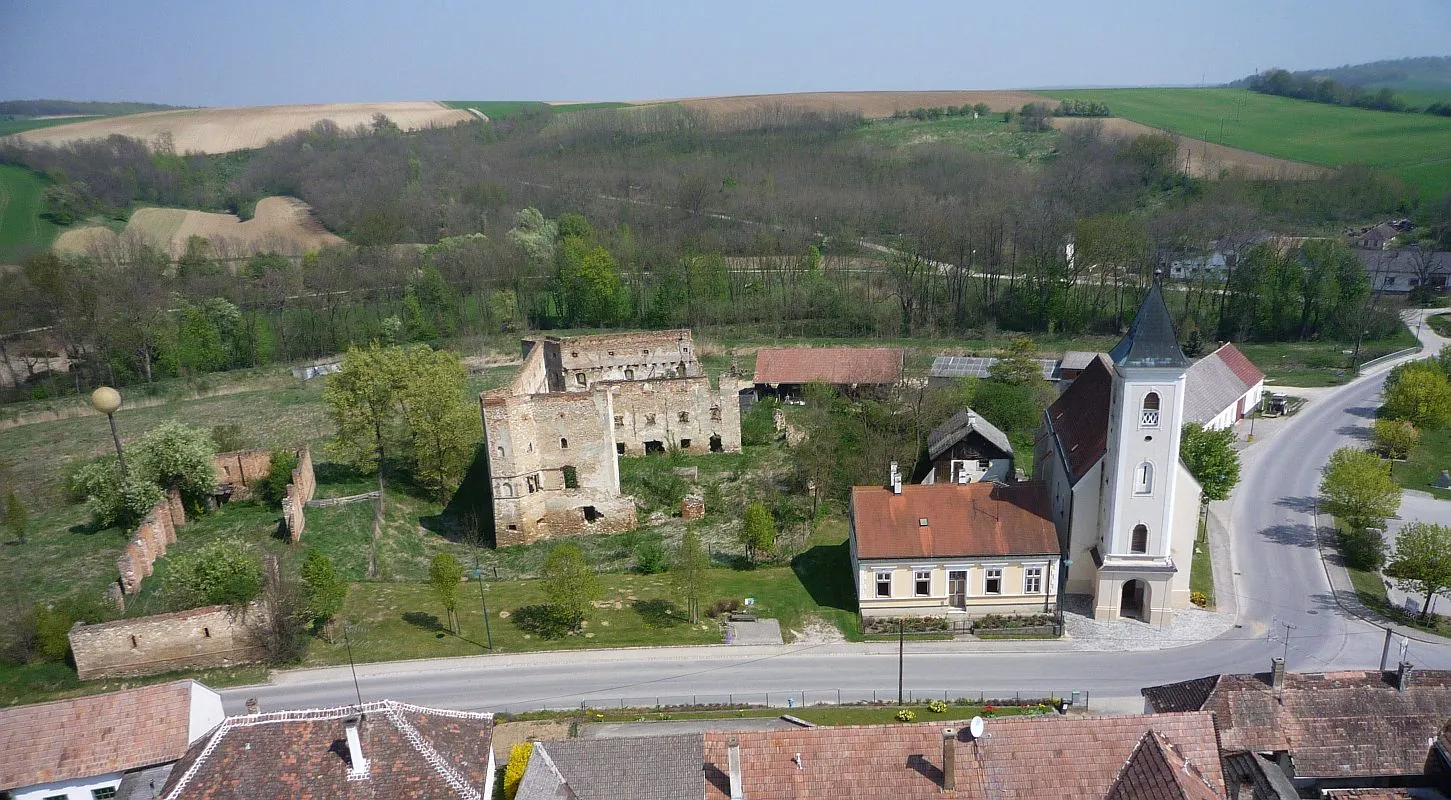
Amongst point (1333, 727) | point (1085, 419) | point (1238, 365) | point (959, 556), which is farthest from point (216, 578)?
point (1238, 365)

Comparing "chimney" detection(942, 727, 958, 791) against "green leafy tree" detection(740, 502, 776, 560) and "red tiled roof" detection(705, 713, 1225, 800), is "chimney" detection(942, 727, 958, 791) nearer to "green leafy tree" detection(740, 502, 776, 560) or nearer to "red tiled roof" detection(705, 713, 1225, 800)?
"red tiled roof" detection(705, 713, 1225, 800)

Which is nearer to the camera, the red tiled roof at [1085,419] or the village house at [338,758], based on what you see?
the village house at [338,758]

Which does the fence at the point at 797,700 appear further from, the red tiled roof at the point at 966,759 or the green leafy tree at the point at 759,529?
the green leafy tree at the point at 759,529

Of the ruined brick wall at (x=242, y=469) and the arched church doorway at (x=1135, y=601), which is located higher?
the ruined brick wall at (x=242, y=469)

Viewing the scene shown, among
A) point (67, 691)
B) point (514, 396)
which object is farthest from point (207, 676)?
point (514, 396)

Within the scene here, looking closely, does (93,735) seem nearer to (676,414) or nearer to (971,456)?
(676,414)

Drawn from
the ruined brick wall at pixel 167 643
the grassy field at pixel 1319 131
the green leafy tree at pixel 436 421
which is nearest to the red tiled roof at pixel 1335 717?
the ruined brick wall at pixel 167 643

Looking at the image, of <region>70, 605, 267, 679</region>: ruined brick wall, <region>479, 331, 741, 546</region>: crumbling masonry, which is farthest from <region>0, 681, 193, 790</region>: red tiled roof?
<region>479, 331, 741, 546</region>: crumbling masonry
